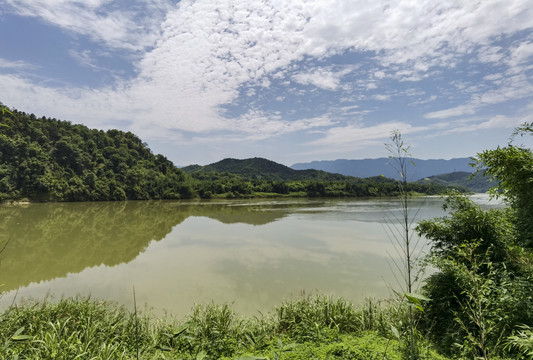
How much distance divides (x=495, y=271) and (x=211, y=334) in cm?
548

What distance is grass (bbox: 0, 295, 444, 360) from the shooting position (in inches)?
163

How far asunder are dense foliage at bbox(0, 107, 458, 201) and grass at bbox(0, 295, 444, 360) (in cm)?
3543

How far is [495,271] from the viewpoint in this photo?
4.70 m

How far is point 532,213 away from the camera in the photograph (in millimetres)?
4867

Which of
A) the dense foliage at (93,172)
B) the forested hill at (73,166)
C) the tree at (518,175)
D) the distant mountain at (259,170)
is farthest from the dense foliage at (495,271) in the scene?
the distant mountain at (259,170)

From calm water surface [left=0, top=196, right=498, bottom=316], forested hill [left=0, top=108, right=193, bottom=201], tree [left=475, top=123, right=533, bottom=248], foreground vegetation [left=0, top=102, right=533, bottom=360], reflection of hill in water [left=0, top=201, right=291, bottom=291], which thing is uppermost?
forested hill [left=0, top=108, right=193, bottom=201]

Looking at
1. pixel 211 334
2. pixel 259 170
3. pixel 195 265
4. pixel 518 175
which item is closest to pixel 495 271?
pixel 518 175

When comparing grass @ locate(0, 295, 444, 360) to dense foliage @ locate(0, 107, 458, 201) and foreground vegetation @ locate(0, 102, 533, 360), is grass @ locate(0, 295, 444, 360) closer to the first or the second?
foreground vegetation @ locate(0, 102, 533, 360)

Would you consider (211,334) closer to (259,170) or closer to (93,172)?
(93,172)

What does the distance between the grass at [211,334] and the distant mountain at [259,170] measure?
105278mm

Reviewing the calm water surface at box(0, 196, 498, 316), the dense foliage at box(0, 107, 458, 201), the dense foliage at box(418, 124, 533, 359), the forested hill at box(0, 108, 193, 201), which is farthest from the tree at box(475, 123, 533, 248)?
the forested hill at box(0, 108, 193, 201)

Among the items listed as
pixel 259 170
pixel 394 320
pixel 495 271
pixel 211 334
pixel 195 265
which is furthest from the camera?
pixel 259 170

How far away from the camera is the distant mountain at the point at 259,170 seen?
383 feet

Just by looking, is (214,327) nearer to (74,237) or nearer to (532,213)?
(532,213)
